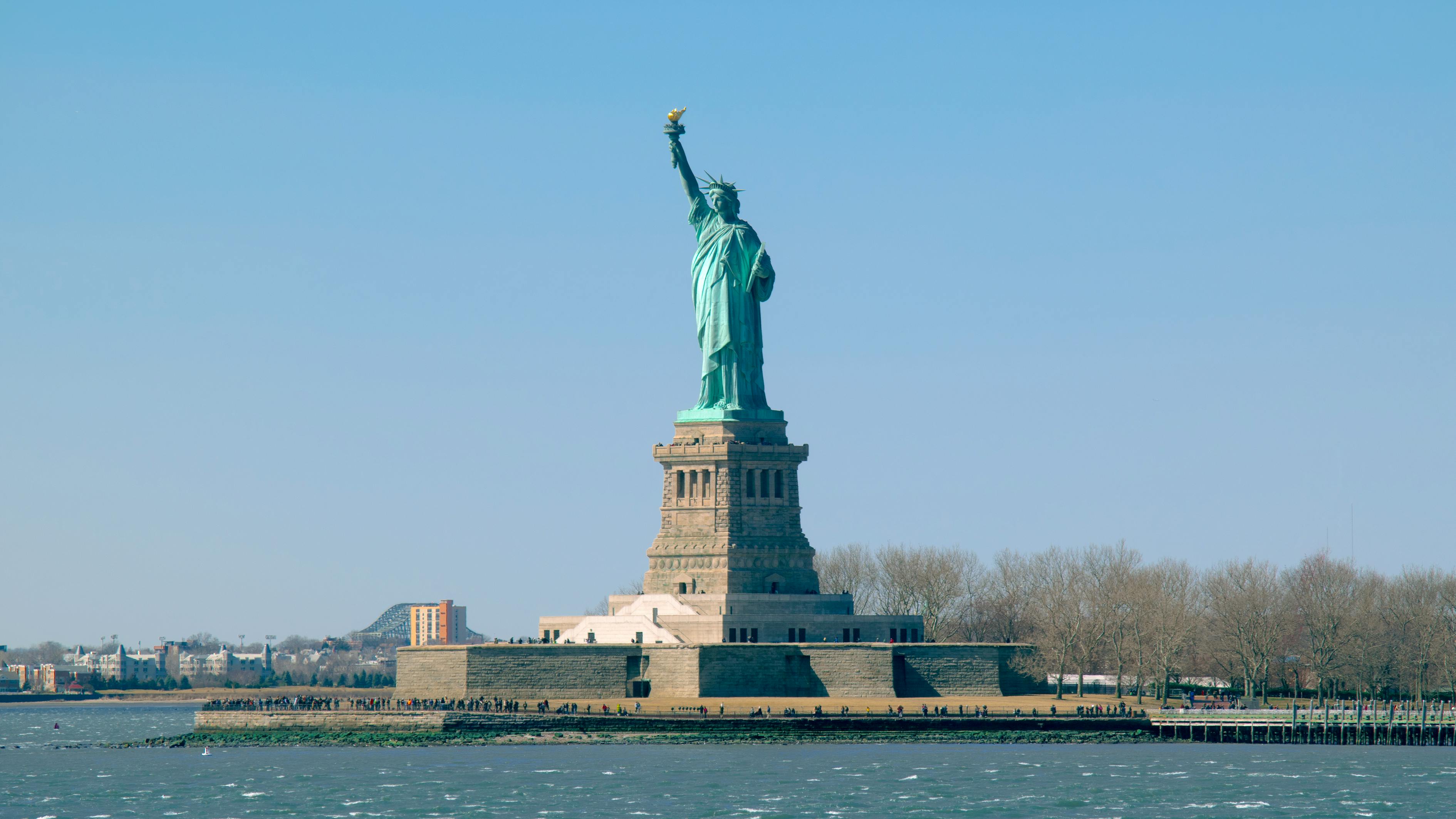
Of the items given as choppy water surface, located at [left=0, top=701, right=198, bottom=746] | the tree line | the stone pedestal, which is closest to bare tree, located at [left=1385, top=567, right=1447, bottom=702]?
the tree line

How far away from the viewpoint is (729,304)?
393 ft

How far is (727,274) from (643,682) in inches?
820

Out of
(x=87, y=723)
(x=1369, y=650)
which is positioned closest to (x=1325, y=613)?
(x=1369, y=650)

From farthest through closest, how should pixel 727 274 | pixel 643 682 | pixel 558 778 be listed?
pixel 727 274, pixel 643 682, pixel 558 778

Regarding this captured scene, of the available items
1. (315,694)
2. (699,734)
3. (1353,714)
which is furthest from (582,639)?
(315,694)

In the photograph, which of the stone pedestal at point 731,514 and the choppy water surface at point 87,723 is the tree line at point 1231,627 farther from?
the choppy water surface at point 87,723

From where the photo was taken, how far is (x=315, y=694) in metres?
188

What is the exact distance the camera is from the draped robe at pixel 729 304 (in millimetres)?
119938

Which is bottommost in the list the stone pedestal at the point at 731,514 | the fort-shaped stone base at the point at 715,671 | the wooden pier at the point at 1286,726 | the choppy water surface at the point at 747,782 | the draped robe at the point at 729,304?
the choppy water surface at the point at 747,782

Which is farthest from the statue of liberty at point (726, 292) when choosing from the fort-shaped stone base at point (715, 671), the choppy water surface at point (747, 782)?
the choppy water surface at point (747, 782)

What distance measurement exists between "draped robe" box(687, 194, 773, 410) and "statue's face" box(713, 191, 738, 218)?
0.91 feet

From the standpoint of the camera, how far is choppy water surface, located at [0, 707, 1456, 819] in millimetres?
79562

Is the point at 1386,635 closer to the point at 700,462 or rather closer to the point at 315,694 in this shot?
the point at 700,462

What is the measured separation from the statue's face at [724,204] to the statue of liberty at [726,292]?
0.03 m
